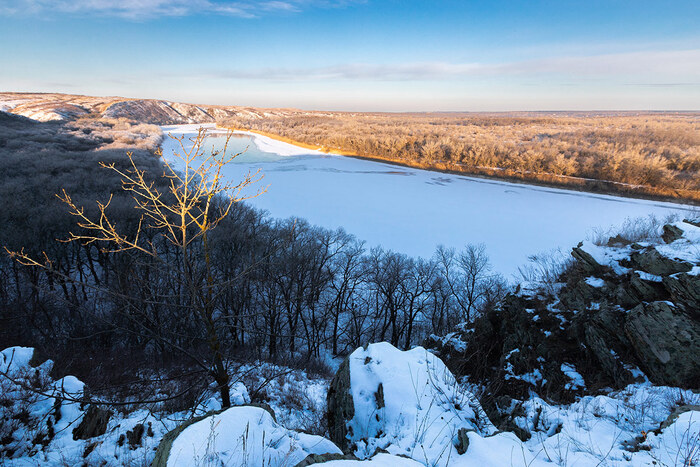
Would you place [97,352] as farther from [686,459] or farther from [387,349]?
[686,459]

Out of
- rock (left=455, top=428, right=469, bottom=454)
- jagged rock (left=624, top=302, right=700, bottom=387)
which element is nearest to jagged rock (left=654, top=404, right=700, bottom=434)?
rock (left=455, top=428, right=469, bottom=454)

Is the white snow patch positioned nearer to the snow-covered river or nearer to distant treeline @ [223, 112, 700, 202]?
the snow-covered river

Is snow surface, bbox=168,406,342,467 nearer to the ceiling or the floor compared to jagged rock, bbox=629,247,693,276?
nearer to the floor

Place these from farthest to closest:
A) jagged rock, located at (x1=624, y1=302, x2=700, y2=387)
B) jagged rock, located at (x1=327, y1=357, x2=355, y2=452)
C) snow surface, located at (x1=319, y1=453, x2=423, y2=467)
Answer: jagged rock, located at (x1=624, y1=302, x2=700, y2=387), jagged rock, located at (x1=327, y1=357, x2=355, y2=452), snow surface, located at (x1=319, y1=453, x2=423, y2=467)

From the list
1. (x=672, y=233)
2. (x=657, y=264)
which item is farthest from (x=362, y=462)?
(x=672, y=233)

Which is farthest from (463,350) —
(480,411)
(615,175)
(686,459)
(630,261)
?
(615,175)

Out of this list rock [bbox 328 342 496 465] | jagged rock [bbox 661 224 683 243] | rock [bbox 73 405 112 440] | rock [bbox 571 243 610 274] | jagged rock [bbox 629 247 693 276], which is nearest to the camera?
rock [bbox 328 342 496 465]

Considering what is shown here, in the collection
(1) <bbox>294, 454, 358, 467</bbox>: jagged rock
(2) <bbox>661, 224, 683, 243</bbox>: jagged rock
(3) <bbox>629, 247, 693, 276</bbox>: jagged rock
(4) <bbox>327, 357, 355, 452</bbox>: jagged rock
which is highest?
(2) <bbox>661, 224, 683, 243</bbox>: jagged rock

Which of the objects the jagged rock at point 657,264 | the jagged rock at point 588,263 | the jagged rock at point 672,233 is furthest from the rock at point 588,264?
the jagged rock at point 672,233
